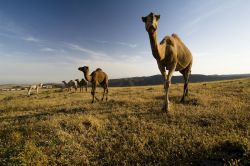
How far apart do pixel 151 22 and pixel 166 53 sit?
2.79 meters

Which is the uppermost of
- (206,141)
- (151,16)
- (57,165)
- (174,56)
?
(151,16)

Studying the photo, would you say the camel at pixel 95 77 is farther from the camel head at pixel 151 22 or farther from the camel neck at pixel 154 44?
the camel head at pixel 151 22

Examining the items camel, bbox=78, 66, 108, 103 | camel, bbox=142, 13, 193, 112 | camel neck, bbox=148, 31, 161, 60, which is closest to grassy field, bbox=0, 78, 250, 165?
camel, bbox=142, 13, 193, 112

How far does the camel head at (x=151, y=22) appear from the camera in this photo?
8.29 m

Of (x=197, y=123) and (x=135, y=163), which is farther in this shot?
(x=197, y=123)

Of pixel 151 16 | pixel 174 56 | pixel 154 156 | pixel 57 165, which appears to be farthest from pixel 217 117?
pixel 57 165

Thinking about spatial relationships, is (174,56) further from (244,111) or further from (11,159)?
(11,159)

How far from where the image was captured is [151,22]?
27.2 feet

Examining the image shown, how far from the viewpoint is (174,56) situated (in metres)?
11.0

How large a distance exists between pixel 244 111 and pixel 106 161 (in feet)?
23.3

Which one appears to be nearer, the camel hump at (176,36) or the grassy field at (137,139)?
the grassy field at (137,139)

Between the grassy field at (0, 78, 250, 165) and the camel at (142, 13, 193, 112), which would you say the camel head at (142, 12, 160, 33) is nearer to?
the camel at (142, 13, 193, 112)

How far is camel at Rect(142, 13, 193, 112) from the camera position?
8516 mm

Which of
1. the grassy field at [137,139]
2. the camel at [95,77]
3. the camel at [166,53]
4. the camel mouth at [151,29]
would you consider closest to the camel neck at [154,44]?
the camel at [166,53]
